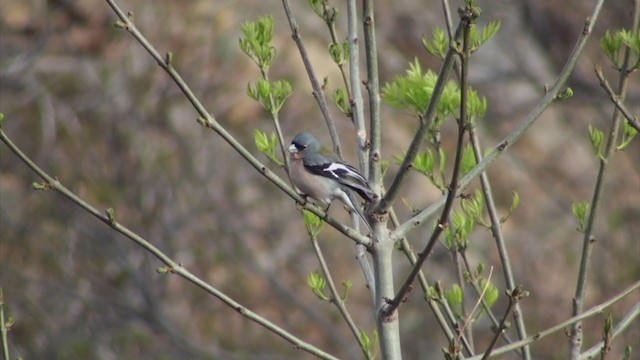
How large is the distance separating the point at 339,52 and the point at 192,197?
7.25 m

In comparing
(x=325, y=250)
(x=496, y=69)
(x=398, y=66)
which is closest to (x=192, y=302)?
(x=325, y=250)

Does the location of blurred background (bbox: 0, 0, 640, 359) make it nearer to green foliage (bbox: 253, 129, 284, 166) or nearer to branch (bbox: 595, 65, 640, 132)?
green foliage (bbox: 253, 129, 284, 166)

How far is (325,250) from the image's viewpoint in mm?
12141

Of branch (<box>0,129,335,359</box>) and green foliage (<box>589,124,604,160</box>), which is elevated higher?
green foliage (<box>589,124,604,160</box>)

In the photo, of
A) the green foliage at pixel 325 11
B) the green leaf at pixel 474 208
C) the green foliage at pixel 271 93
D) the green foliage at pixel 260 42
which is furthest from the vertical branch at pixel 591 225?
the green foliage at pixel 260 42

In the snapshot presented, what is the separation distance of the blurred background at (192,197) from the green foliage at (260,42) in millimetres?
5825

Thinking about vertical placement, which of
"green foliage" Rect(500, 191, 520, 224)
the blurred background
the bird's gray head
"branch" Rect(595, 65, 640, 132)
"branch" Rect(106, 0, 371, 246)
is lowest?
"branch" Rect(106, 0, 371, 246)

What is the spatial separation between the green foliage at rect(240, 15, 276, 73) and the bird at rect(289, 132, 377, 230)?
0.60 m

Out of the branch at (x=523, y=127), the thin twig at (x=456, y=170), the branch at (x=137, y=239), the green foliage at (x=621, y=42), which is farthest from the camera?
the green foliage at (x=621, y=42)

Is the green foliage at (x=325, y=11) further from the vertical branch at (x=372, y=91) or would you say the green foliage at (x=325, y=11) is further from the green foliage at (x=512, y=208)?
the green foliage at (x=512, y=208)

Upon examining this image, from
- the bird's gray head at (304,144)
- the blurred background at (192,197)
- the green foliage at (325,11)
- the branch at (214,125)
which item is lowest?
the branch at (214,125)

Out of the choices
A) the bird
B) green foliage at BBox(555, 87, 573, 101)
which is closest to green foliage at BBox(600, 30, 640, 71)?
green foliage at BBox(555, 87, 573, 101)

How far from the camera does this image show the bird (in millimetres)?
4457

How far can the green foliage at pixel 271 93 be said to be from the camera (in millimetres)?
3875
